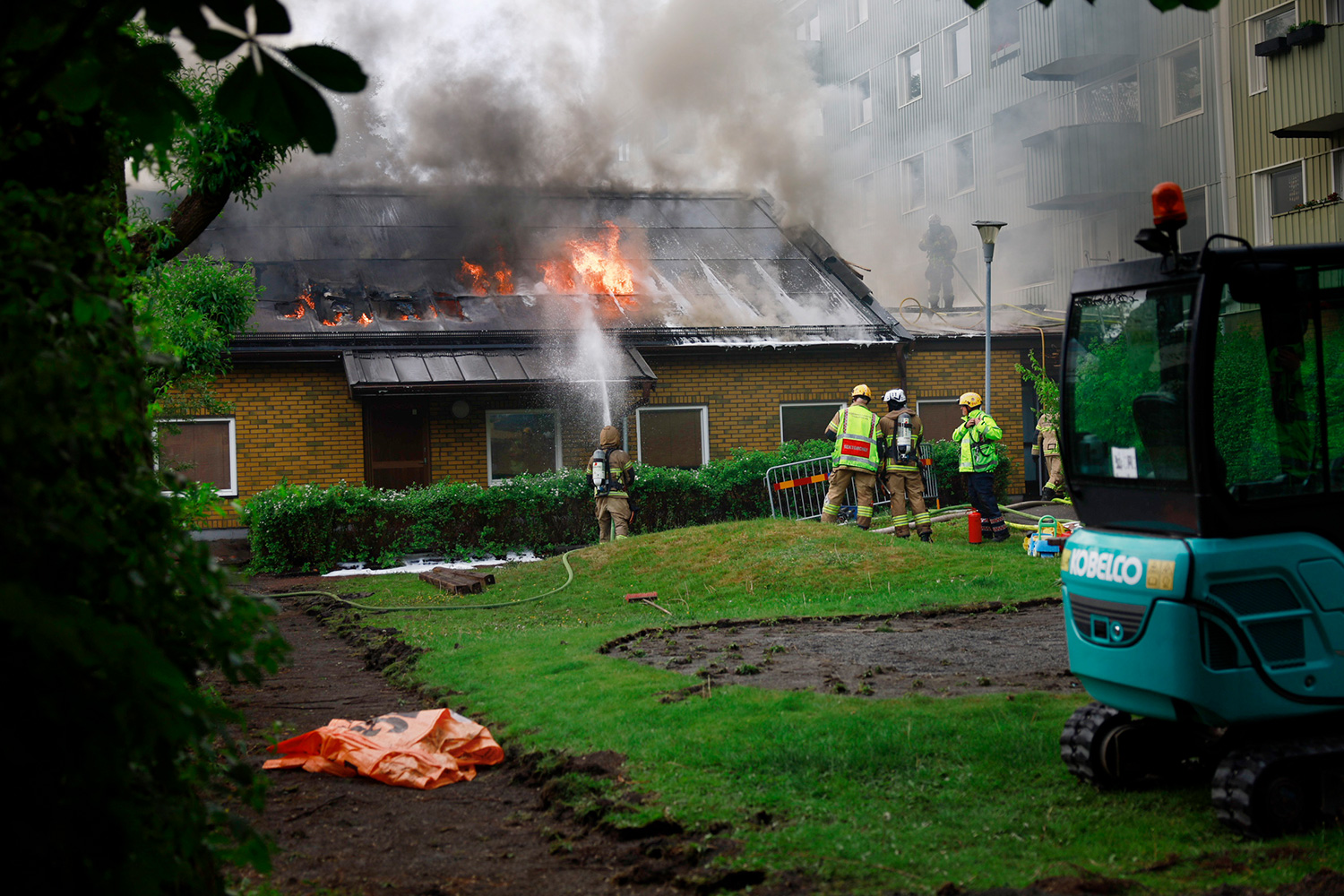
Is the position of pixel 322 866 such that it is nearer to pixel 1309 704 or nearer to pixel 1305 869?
pixel 1305 869

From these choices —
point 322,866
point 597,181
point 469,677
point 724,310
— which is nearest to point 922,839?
point 322,866

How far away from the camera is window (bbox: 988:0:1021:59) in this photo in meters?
31.0

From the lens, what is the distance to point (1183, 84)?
23953 millimetres

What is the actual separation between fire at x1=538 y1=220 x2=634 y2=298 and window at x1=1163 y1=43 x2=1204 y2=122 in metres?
13.1

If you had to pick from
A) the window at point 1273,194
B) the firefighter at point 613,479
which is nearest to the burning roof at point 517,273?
the firefighter at point 613,479

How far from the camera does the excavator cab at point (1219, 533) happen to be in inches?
166

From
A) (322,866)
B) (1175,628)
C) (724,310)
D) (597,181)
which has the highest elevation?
(597,181)

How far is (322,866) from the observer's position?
4.33 m

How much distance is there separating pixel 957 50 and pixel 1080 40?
753cm

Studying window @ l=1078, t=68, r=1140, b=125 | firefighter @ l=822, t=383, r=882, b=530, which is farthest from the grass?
window @ l=1078, t=68, r=1140, b=125

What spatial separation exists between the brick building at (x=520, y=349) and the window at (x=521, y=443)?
1.3 inches

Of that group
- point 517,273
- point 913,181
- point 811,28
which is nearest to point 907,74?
point 913,181

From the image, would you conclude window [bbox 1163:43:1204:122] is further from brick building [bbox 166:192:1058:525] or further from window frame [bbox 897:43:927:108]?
window frame [bbox 897:43:927:108]

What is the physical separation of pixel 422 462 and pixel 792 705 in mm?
12782
